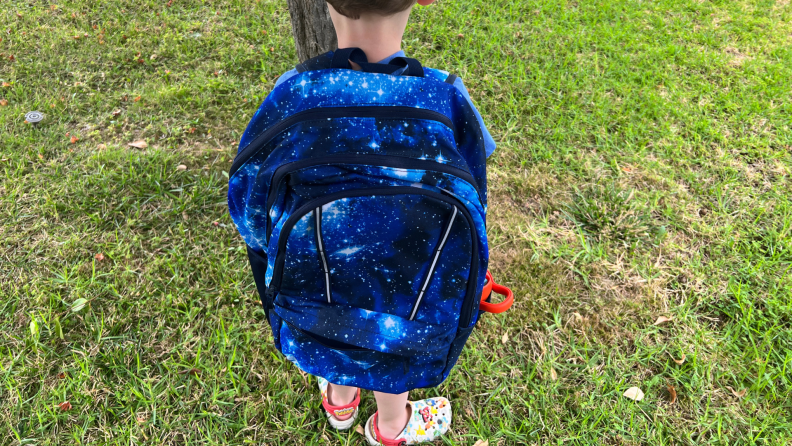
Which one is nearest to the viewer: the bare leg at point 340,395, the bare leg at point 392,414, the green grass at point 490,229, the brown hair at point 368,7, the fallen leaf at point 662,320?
the brown hair at point 368,7

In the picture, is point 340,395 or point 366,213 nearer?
point 366,213

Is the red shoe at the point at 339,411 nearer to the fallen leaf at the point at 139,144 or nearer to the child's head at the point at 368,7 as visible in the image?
the child's head at the point at 368,7

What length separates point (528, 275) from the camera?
246 cm

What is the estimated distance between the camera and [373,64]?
1221 millimetres

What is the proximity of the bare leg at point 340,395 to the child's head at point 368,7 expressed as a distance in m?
1.36

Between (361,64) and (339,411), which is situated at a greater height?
(361,64)

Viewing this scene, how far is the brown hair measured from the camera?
3.73 ft

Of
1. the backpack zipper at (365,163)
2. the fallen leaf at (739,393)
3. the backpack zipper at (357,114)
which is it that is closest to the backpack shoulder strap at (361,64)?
the backpack zipper at (357,114)

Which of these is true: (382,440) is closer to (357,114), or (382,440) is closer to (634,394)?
(634,394)

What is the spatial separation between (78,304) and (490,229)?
214 cm

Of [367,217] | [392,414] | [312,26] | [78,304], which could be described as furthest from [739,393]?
[78,304]

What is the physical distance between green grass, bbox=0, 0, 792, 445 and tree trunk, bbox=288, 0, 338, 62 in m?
1.02

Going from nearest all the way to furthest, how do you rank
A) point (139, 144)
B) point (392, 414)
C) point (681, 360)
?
point (392, 414), point (681, 360), point (139, 144)

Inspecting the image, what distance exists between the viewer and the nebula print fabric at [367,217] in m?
1.17
